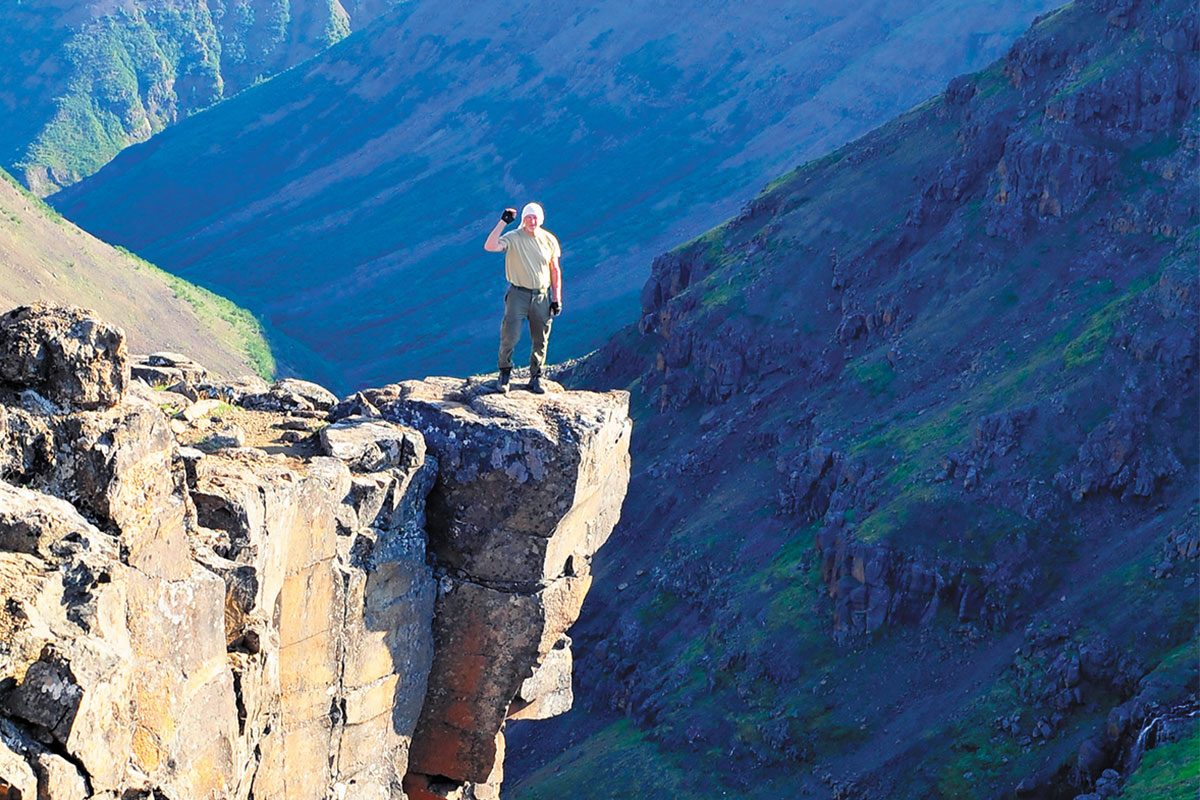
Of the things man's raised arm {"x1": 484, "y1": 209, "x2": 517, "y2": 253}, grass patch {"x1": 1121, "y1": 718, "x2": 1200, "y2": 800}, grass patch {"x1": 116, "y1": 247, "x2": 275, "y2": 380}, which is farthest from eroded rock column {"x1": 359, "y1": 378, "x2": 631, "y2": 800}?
grass patch {"x1": 116, "y1": 247, "x2": 275, "y2": 380}

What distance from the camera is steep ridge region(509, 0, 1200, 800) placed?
77.8m

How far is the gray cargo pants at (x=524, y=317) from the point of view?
31.0 m

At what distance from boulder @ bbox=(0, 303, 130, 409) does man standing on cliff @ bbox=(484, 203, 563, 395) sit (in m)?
10.2

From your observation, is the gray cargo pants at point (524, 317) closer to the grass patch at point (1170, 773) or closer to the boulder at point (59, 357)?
the boulder at point (59, 357)

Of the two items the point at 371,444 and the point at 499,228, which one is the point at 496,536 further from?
the point at 499,228

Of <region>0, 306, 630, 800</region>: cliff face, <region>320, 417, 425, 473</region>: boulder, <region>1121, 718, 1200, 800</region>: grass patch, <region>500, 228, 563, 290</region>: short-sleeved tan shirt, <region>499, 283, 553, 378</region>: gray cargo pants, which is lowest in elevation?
<region>1121, 718, 1200, 800</region>: grass patch

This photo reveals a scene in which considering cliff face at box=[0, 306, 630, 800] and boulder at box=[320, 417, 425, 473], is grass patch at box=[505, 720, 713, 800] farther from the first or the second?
boulder at box=[320, 417, 425, 473]

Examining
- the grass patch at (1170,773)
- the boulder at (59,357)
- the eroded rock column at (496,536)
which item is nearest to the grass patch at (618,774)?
the grass patch at (1170,773)

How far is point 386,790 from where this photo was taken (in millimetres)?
29766

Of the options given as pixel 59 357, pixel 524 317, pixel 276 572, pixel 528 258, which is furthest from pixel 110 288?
pixel 59 357

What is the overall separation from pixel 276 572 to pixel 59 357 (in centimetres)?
552

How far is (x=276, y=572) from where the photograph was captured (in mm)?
25094

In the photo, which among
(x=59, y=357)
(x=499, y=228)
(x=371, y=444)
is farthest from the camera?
(x=499, y=228)

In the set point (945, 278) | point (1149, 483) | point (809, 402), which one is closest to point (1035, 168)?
point (945, 278)
